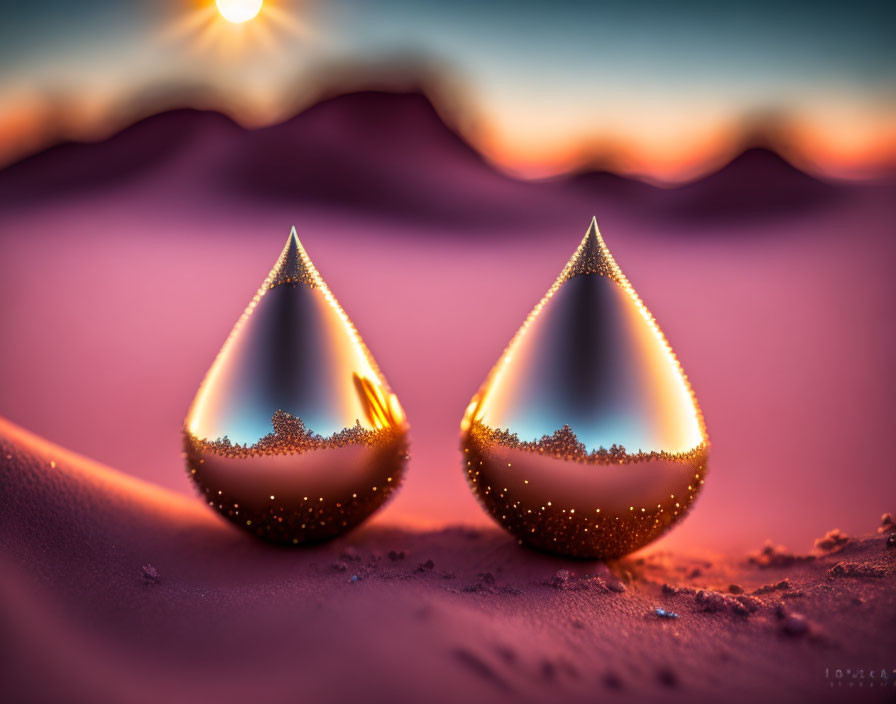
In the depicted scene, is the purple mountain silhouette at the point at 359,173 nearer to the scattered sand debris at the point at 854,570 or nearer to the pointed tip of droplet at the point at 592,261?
the pointed tip of droplet at the point at 592,261

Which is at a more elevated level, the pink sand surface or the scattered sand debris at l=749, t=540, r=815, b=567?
the pink sand surface

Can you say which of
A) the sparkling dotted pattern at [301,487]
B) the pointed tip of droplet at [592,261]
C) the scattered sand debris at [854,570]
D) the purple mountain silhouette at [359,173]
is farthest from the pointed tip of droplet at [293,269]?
the purple mountain silhouette at [359,173]

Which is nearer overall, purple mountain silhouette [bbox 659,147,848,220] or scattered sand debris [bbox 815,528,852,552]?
scattered sand debris [bbox 815,528,852,552]

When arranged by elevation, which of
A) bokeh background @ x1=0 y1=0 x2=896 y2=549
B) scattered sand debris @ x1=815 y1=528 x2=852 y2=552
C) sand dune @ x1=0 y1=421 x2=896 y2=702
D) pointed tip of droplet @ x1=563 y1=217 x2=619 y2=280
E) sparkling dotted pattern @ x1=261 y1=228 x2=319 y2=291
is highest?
bokeh background @ x1=0 y1=0 x2=896 y2=549

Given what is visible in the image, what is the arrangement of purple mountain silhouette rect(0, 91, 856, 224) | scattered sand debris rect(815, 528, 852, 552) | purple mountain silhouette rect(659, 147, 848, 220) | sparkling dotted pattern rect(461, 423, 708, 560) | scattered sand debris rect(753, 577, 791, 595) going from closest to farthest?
sparkling dotted pattern rect(461, 423, 708, 560) < scattered sand debris rect(753, 577, 791, 595) < scattered sand debris rect(815, 528, 852, 552) < purple mountain silhouette rect(659, 147, 848, 220) < purple mountain silhouette rect(0, 91, 856, 224)

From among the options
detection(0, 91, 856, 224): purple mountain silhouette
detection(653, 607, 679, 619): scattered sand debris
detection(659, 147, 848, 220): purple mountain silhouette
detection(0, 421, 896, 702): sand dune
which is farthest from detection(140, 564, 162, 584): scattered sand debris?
detection(659, 147, 848, 220): purple mountain silhouette

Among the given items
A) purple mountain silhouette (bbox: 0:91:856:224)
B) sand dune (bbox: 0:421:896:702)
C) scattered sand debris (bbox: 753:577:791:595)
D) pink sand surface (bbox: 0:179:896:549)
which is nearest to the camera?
sand dune (bbox: 0:421:896:702)

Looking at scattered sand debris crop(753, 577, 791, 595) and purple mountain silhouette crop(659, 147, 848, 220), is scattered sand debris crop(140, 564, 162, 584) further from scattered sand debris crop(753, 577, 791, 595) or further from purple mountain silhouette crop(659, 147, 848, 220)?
purple mountain silhouette crop(659, 147, 848, 220)
